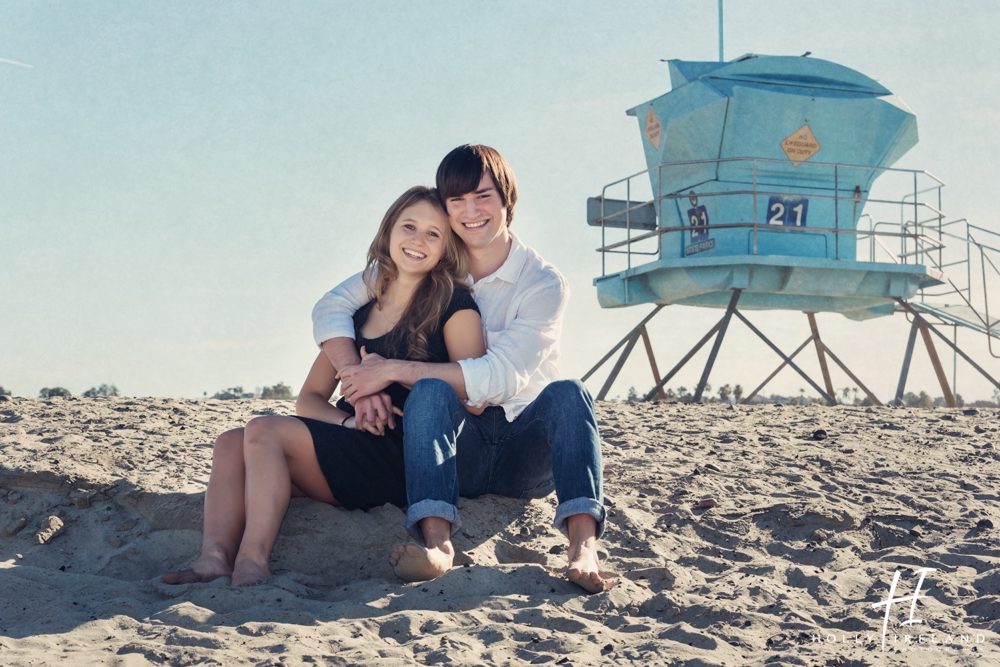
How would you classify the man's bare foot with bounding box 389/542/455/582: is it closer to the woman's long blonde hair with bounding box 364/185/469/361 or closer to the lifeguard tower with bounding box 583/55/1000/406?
the woman's long blonde hair with bounding box 364/185/469/361

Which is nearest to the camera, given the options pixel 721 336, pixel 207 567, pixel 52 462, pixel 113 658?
pixel 113 658

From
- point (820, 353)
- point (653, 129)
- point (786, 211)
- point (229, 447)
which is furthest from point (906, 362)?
point (229, 447)

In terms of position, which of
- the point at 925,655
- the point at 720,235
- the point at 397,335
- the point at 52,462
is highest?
the point at 720,235

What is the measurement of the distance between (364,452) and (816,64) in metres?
10.7

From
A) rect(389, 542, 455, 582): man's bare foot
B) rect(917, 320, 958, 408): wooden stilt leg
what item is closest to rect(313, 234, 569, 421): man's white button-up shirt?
rect(389, 542, 455, 582): man's bare foot

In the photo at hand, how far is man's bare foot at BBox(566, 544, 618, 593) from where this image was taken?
10.7ft

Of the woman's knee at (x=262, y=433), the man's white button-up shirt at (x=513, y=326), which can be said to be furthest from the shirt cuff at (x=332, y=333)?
the woman's knee at (x=262, y=433)

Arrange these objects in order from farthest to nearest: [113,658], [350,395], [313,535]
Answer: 1. [313,535]
2. [350,395]
3. [113,658]

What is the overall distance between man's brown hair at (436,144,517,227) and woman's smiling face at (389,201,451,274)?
0.11 metres

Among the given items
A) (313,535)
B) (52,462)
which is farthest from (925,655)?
(52,462)

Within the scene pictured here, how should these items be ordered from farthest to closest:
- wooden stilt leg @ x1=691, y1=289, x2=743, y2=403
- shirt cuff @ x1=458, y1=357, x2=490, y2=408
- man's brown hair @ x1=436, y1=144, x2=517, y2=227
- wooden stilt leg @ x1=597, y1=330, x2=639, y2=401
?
wooden stilt leg @ x1=597, y1=330, x2=639, y2=401, wooden stilt leg @ x1=691, y1=289, x2=743, y2=403, man's brown hair @ x1=436, y1=144, x2=517, y2=227, shirt cuff @ x1=458, y1=357, x2=490, y2=408

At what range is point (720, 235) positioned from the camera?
12.1 m

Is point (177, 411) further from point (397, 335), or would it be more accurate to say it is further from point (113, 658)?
point (113, 658)

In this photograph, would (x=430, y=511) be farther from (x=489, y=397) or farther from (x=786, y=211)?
(x=786, y=211)
